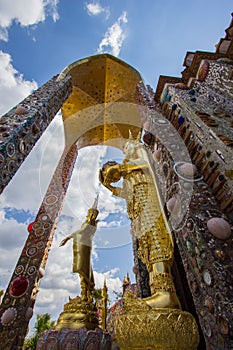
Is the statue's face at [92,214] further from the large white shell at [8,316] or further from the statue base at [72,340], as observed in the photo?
the large white shell at [8,316]

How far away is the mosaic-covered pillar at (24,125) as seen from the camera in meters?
1.57

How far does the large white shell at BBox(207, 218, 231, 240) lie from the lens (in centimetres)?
132

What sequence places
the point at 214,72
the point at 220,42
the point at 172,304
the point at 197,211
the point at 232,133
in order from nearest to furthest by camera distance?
1. the point at 172,304
2. the point at 197,211
3. the point at 232,133
4. the point at 214,72
5. the point at 220,42

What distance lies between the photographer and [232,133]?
1.94 m

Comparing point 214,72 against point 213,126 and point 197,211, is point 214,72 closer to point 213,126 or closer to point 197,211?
point 213,126

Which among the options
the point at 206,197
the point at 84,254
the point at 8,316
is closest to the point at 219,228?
the point at 206,197

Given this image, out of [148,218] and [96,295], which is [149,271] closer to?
[148,218]

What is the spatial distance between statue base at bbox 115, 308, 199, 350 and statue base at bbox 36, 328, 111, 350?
31 centimetres

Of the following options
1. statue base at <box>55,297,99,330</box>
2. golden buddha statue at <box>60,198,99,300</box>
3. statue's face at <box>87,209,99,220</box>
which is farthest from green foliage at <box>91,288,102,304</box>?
statue's face at <box>87,209,99,220</box>

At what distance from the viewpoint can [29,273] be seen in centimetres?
262

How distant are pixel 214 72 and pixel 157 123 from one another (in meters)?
1.44

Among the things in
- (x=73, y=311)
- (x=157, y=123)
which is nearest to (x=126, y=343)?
(x=73, y=311)

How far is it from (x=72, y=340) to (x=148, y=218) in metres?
1.01

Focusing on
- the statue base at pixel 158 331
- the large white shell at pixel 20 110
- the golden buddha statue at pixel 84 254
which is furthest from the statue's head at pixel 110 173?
the statue base at pixel 158 331
